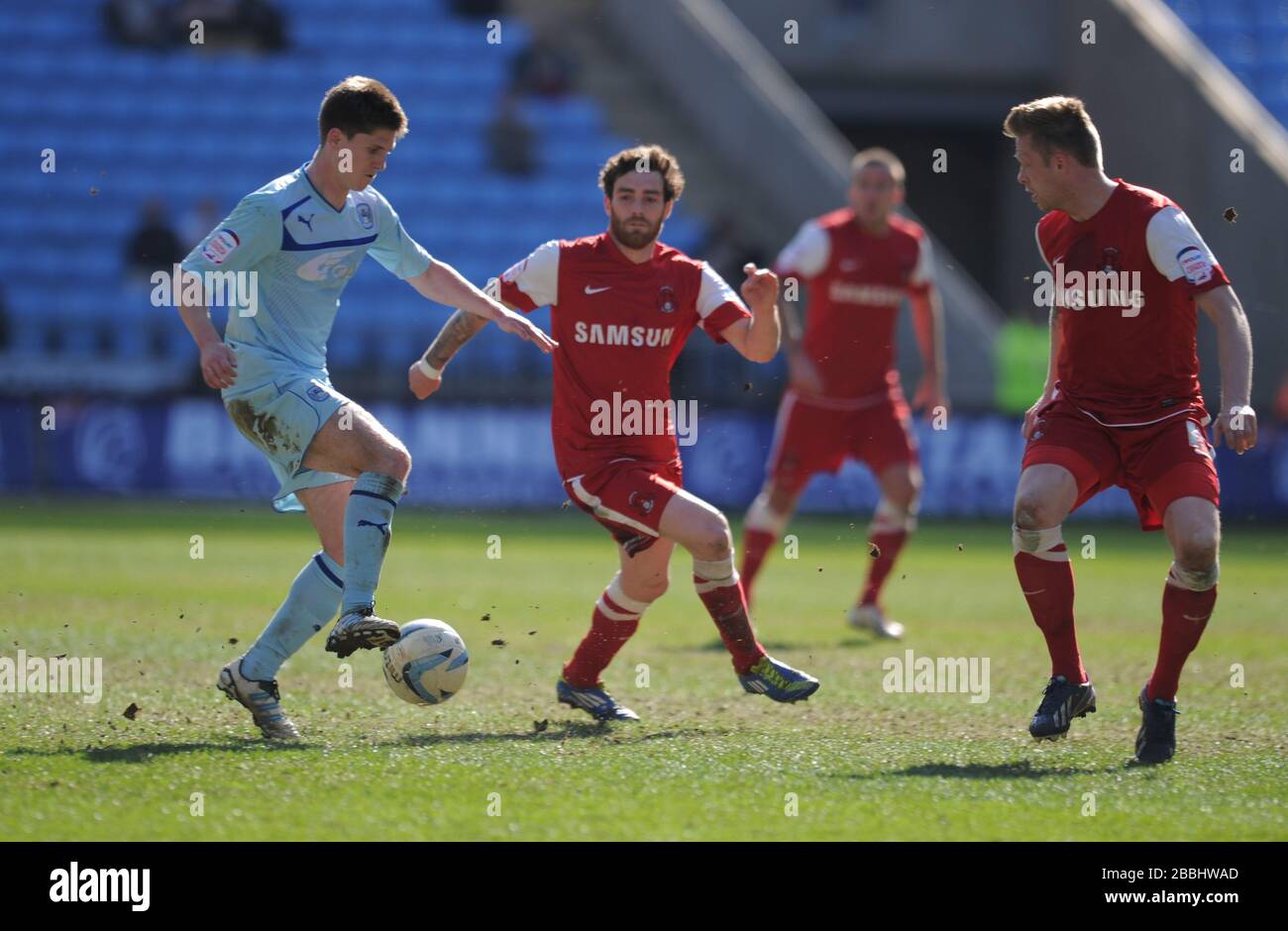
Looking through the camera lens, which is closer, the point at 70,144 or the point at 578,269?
the point at 578,269

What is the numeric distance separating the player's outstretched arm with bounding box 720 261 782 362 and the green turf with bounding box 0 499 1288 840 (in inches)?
58.1

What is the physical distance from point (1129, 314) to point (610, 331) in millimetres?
1982

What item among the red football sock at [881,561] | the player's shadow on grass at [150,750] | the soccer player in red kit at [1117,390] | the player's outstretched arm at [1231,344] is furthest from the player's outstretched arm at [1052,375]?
the red football sock at [881,561]

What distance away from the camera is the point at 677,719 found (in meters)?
6.79

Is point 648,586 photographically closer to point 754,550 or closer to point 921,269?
point 754,550

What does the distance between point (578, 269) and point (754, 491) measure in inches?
439

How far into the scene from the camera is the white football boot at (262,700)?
6.17 meters

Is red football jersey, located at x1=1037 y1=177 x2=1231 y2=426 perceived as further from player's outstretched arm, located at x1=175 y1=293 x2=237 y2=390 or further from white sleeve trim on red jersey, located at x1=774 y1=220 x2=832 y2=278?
white sleeve trim on red jersey, located at x1=774 y1=220 x2=832 y2=278

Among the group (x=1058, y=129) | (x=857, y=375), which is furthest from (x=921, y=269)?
(x=1058, y=129)

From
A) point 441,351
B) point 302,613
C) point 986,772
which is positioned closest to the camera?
point 986,772

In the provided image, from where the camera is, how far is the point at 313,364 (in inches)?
253
